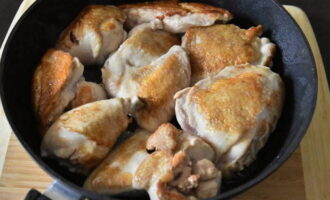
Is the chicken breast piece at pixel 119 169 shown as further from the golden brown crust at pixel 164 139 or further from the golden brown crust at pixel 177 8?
the golden brown crust at pixel 177 8

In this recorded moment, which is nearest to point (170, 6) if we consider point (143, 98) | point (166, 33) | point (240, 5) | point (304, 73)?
point (166, 33)

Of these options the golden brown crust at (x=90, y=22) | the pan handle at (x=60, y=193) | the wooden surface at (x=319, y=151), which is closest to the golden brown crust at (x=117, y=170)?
the pan handle at (x=60, y=193)

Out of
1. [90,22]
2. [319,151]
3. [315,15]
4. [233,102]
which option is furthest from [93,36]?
[315,15]

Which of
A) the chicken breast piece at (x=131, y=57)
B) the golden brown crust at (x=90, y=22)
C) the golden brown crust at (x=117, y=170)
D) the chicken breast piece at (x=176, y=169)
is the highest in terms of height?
the golden brown crust at (x=90, y=22)

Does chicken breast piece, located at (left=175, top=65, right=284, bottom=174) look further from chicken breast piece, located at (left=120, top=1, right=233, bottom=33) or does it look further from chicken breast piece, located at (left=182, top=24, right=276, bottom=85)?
chicken breast piece, located at (left=120, top=1, right=233, bottom=33)

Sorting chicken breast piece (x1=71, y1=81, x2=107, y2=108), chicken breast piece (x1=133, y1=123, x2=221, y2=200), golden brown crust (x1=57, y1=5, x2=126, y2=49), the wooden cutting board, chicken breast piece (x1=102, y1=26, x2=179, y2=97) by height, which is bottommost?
the wooden cutting board

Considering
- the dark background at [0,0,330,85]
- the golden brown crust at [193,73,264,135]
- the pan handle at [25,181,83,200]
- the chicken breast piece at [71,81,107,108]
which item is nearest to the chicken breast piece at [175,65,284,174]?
the golden brown crust at [193,73,264,135]
